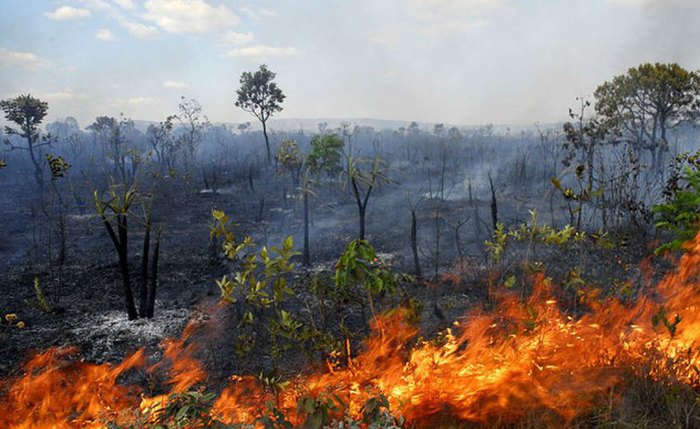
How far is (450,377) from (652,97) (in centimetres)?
1859

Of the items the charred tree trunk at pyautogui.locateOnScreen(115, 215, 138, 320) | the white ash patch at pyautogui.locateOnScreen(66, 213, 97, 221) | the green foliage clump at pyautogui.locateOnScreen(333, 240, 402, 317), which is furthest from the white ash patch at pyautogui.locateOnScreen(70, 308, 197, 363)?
the white ash patch at pyautogui.locateOnScreen(66, 213, 97, 221)

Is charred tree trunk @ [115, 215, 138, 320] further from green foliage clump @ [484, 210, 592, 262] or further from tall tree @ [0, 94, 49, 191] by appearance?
tall tree @ [0, 94, 49, 191]

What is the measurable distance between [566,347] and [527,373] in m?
0.71

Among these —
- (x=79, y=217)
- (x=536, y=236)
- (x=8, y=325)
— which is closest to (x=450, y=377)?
(x=536, y=236)

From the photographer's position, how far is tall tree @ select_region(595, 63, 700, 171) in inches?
662

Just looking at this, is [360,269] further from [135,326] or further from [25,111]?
[25,111]

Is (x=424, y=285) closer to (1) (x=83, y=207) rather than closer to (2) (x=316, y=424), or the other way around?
(2) (x=316, y=424)

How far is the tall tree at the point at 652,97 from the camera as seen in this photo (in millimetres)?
16812

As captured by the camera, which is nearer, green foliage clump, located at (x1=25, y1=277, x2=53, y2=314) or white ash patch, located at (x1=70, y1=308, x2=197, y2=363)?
white ash patch, located at (x1=70, y1=308, x2=197, y2=363)

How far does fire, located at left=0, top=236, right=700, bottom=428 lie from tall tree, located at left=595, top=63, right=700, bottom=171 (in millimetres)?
14276

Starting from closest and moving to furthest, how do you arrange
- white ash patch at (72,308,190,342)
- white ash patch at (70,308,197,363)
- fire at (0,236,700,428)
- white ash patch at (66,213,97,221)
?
fire at (0,236,700,428)
white ash patch at (70,308,197,363)
white ash patch at (72,308,190,342)
white ash patch at (66,213,97,221)

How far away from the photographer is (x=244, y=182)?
2367 centimetres

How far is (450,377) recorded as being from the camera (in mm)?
3852

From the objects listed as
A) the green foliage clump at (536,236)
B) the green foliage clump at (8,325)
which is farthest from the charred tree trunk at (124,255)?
the green foliage clump at (536,236)
